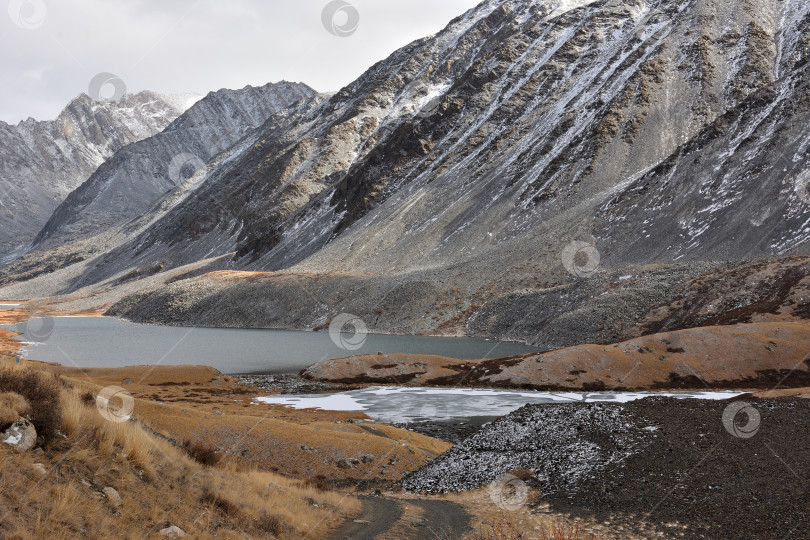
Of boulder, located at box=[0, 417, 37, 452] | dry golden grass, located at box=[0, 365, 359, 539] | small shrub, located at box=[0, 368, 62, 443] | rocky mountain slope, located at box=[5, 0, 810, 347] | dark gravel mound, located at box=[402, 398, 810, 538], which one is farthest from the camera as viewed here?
rocky mountain slope, located at box=[5, 0, 810, 347]

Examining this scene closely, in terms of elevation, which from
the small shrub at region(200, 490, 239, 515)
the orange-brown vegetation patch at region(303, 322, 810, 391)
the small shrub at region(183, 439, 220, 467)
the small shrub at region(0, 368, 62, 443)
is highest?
the orange-brown vegetation patch at region(303, 322, 810, 391)

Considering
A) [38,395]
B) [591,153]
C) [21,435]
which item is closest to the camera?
[21,435]

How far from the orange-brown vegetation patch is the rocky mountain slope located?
52.3 ft

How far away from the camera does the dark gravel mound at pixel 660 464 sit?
41.6 ft

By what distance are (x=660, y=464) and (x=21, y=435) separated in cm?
1640

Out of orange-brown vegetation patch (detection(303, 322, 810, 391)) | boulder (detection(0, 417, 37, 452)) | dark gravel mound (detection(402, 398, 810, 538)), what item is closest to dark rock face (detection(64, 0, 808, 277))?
orange-brown vegetation patch (detection(303, 322, 810, 391))

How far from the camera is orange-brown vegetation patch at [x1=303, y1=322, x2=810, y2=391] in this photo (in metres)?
44.1

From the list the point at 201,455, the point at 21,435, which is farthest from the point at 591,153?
the point at 21,435

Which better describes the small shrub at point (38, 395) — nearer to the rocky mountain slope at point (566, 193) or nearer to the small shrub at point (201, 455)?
the small shrub at point (201, 455)

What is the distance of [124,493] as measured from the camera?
943cm

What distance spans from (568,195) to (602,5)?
92.1m

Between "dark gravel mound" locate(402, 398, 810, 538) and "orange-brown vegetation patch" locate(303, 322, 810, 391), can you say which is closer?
"dark gravel mound" locate(402, 398, 810, 538)

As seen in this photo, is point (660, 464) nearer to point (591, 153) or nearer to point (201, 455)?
point (201, 455)

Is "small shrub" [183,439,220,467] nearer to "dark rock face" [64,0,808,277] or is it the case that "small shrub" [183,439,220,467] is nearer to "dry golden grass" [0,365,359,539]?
"dry golden grass" [0,365,359,539]
